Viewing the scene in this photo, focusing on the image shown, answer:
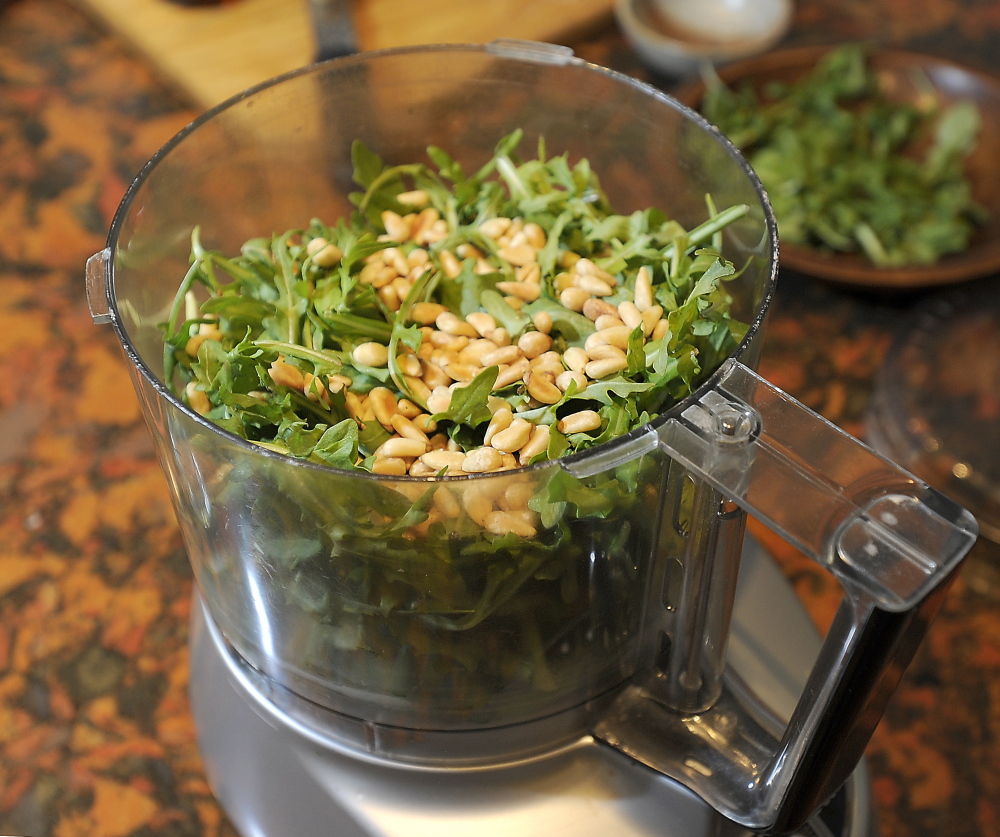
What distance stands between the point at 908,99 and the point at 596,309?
678 millimetres

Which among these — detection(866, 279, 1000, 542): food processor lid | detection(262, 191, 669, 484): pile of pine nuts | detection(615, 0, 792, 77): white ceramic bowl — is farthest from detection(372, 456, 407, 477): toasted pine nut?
detection(615, 0, 792, 77): white ceramic bowl

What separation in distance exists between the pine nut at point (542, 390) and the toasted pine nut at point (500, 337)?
4cm

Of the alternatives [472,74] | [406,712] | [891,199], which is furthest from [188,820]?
[891,199]

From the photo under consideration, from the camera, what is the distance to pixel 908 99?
0.97 metres

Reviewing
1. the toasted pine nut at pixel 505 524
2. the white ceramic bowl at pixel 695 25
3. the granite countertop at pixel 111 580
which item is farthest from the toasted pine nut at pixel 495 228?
the white ceramic bowl at pixel 695 25

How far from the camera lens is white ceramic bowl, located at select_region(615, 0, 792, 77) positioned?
1.03 m

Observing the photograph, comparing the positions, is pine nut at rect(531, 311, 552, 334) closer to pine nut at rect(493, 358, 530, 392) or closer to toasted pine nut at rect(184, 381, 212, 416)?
pine nut at rect(493, 358, 530, 392)

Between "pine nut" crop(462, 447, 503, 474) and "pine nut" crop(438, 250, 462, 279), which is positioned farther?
"pine nut" crop(438, 250, 462, 279)

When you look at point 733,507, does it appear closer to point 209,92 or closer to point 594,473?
point 594,473

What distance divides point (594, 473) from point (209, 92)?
2.79 feet

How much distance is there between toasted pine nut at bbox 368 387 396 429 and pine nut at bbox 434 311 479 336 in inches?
1.9

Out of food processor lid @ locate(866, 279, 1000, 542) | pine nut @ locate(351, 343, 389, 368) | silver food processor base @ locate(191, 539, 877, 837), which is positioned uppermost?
pine nut @ locate(351, 343, 389, 368)

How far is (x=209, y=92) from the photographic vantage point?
104 cm

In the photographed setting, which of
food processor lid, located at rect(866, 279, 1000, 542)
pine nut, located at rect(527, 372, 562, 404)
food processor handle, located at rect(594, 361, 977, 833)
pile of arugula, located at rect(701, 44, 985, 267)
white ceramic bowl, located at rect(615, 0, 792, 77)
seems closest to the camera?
food processor handle, located at rect(594, 361, 977, 833)
